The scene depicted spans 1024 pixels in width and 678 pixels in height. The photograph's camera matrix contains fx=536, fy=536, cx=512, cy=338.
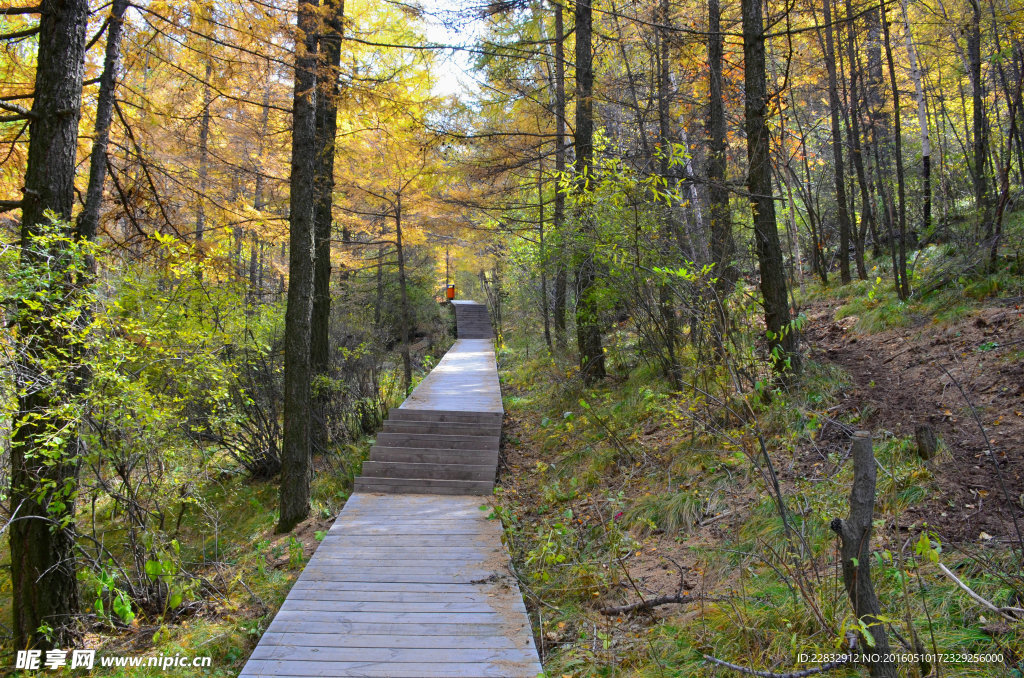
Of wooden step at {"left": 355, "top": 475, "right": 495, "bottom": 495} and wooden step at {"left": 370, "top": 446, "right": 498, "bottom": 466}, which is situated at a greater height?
wooden step at {"left": 370, "top": 446, "right": 498, "bottom": 466}

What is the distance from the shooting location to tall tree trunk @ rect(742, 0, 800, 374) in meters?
5.48

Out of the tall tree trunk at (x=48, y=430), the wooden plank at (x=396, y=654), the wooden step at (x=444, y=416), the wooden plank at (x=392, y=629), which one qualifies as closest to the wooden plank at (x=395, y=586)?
the wooden plank at (x=392, y=629)

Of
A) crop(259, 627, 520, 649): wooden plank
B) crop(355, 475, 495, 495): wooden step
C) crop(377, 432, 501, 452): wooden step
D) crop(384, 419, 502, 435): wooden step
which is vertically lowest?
crop(259, 627, 520, 649): wooden plank

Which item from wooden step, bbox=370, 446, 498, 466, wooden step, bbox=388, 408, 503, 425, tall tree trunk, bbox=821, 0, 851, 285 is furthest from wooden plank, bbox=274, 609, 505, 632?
tall tree trunk, bbox=821, 0, 851, 285

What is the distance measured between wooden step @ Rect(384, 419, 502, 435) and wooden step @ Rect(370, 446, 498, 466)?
520mm

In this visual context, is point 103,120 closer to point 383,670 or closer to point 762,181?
point 383,670

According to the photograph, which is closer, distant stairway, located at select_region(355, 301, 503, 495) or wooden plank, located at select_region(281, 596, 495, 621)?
wooden plank, located at select_region(281, 596, 495, 621)

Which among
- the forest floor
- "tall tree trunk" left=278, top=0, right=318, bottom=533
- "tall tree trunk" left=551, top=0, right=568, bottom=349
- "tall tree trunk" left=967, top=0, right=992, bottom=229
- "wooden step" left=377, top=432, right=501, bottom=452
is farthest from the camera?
"tall tree trunk" left=551, top=0, right=568, bottom=349

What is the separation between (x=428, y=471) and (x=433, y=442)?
61 cm

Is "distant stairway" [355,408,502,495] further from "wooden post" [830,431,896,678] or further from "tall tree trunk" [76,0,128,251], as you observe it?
"wooden post" [830,431,896,678]

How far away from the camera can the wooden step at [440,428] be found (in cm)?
766

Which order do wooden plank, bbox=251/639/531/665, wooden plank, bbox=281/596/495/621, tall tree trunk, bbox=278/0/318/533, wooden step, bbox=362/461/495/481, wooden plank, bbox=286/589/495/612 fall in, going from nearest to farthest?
1. wooden plank, bbox=251/639/531/665
2. wooden plank, bbox=281/596/495/621
3. wooden plank, bbox=286/589/495/612
4. tall tree trunk, bbox=278/0/318/533
5. wooden step, bbox=362/461/495/481

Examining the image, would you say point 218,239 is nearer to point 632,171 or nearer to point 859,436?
point 632,171

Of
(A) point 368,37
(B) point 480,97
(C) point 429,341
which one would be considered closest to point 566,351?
(B) point 480,97
